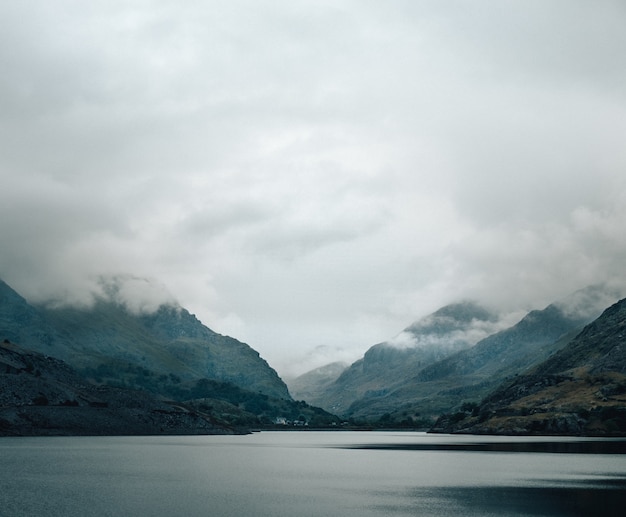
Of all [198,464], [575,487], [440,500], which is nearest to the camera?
[440,500]

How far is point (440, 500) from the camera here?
110188 mm

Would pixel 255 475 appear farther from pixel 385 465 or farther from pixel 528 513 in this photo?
pixel 528 513

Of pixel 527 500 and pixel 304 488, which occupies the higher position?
pixel 527 500

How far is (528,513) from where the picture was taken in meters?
94.0

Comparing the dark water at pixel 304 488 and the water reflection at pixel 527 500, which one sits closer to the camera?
the water reflection at pixel 527 500

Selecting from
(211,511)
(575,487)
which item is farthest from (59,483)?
(575,487)

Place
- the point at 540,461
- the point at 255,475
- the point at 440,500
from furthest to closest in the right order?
the point at 540,461 < the point at 255,475 < the point at 440,500

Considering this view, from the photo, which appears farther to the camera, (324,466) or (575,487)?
(324,466)

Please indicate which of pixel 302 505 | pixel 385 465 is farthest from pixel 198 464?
pixel 302 505

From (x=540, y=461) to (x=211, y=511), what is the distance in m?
128

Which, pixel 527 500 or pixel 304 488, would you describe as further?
pixel 304 488

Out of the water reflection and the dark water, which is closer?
the water reflection

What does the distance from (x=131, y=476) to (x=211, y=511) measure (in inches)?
2174

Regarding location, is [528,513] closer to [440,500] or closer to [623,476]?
[440,500]
